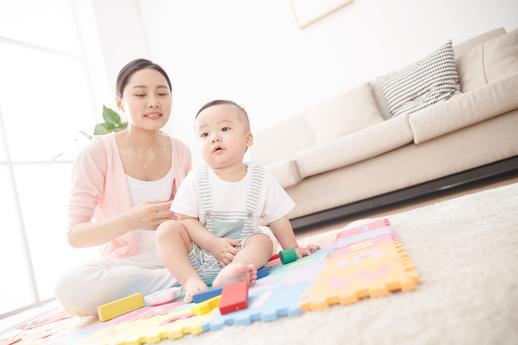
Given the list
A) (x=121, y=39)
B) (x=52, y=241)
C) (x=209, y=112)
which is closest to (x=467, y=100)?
(x=209, y=112)

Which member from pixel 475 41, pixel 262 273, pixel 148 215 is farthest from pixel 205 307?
pixel 475 41

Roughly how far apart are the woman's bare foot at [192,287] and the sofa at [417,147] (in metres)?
1.30

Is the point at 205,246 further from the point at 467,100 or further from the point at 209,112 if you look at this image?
the point at 467,100

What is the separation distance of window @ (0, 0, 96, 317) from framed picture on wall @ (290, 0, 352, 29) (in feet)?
7.45

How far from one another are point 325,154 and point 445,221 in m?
1.13

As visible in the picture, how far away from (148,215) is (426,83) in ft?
6.41

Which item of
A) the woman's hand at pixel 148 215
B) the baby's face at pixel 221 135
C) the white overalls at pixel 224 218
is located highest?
the baby's face at pixel 221 135

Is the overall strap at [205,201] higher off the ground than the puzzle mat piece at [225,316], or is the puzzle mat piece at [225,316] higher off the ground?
the overall strap at [205,201]

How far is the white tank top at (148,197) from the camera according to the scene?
131 centimetres

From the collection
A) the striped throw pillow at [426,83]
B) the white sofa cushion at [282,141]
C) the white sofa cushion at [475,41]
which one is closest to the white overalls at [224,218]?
the striped throw pillow at [426,83]

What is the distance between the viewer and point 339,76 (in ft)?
10.2

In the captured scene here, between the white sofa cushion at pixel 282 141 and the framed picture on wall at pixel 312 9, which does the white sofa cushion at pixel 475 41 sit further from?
the white sofa cushion at pixel 282 141

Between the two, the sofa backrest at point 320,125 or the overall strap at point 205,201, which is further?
the sofa backrest at point 320,125

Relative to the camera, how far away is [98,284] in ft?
3.54
